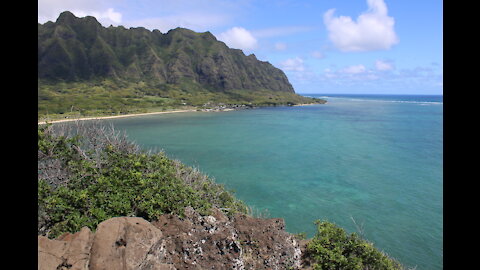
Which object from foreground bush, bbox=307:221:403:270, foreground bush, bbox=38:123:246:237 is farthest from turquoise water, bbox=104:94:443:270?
foreground bush, bbox=38:123:246:237

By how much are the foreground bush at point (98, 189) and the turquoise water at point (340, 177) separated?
15044 millimetres

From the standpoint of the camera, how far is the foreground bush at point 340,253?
1156 centimetres

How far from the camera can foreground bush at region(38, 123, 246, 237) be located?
34.2 ft

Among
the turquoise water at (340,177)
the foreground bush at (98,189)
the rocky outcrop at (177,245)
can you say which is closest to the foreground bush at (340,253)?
the rocky outcrop at (177,245)

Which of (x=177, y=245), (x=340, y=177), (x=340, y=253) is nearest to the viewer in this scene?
(x=177, y=245)

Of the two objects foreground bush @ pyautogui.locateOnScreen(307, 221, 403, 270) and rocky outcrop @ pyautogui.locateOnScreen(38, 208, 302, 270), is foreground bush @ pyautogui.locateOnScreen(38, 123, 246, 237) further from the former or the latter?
foreground bush @ pyautogui.locateOnScreen(307, 221, 403, 270)

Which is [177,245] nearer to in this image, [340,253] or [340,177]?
[340,253]

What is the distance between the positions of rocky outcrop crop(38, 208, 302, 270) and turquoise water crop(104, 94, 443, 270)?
14050 mm

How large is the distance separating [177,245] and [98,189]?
4.97 metres

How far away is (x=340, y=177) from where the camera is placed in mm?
39219

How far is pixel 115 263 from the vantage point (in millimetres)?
7480

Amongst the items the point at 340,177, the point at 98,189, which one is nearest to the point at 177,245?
the point at 98,189

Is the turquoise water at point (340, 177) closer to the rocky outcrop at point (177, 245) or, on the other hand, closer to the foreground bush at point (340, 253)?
the foreground bush at point (340, 253)

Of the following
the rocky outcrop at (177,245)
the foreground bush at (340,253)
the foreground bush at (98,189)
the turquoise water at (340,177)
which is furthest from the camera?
the turquoise water at (340,177)
